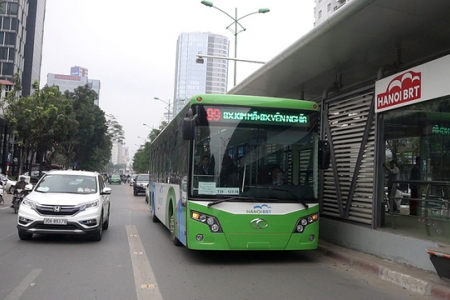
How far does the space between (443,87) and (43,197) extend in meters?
8.30

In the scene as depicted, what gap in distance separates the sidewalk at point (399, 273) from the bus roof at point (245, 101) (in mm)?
3006

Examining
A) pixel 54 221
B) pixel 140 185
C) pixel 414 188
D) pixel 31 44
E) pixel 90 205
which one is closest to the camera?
pixel 414 188

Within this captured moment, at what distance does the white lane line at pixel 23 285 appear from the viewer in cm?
566

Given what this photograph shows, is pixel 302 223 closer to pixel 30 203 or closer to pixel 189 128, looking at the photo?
pixel 189 128

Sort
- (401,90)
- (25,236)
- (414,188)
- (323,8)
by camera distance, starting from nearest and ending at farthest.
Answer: (401,90) → (414,188) → (25,236) → (323,8)

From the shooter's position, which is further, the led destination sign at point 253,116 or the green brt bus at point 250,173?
the led destination sign at point 253,116

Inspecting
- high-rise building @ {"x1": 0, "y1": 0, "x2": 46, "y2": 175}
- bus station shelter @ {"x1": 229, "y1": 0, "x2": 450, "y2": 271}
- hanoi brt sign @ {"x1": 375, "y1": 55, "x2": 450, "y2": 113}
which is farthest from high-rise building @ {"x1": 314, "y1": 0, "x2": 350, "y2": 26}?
hanoi brt sign @ {"x1": 375, "y1": 55, "x2": 450, "y2": 113}

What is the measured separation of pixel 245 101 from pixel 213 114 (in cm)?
67

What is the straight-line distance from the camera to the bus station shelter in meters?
7.22

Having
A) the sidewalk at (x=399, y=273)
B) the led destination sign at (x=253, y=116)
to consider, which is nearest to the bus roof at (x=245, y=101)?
the led destination sign at (x=253, y=116)

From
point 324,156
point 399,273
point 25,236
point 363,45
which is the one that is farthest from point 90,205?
point 363,45

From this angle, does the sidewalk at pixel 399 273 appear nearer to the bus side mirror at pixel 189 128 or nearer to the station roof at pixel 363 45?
the station roof at pixel 363 45

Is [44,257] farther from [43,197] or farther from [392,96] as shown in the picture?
[392,96]

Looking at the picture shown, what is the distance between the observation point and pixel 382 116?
28.9 feet
